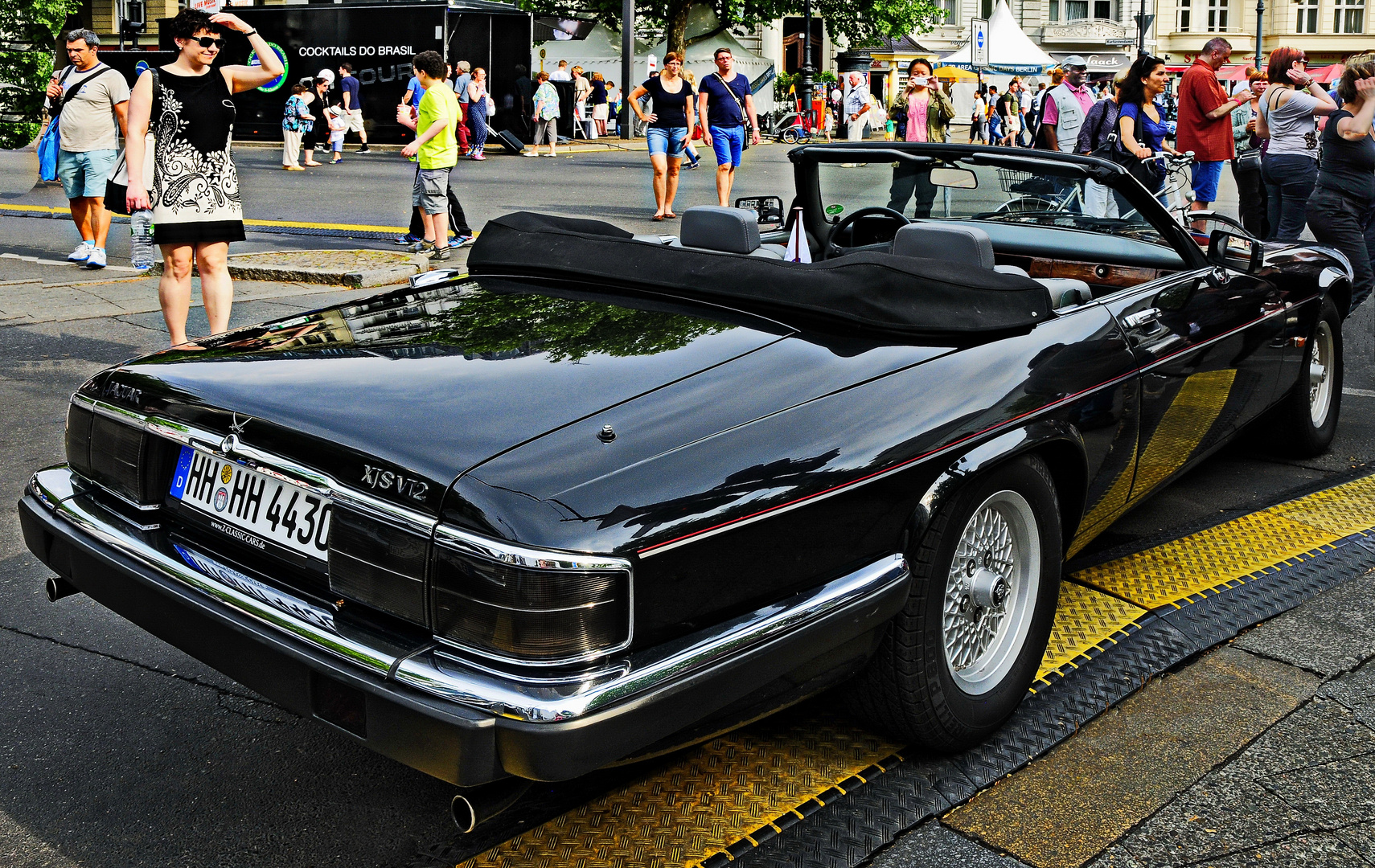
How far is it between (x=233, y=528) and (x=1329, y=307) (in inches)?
167

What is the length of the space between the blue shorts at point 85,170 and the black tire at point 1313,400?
8.25 m

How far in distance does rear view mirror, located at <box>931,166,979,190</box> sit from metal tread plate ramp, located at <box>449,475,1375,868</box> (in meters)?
1.31

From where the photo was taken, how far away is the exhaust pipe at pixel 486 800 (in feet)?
6.84

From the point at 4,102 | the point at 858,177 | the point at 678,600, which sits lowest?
the point at 678,600

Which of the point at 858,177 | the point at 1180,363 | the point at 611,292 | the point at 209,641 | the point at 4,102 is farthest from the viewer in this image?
the point at 4,102

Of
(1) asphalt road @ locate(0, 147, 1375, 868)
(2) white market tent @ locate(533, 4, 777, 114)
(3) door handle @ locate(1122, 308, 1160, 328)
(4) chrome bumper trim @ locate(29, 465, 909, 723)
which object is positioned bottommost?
(1) asphalt road @ locate(0, 147, 1375, 868)

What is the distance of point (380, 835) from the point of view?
101 inches

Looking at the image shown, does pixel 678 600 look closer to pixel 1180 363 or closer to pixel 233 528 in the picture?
pixel 233 528

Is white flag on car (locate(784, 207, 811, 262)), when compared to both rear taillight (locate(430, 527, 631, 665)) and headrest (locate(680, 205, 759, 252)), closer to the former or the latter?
headrest (locate(680, 205, 759, 252))

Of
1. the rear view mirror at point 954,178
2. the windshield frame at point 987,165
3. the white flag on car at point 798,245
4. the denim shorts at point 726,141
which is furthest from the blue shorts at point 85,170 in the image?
the rear view mirror at point 954,178

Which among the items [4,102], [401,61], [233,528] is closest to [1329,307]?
[233,528]

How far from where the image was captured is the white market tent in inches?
1471

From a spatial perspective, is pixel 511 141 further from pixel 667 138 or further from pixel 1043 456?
pixel 1043 456

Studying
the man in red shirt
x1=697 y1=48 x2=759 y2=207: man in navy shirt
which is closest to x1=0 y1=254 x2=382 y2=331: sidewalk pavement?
x1=697 y1=48 x2=759 y2=207: man in navy shirt
